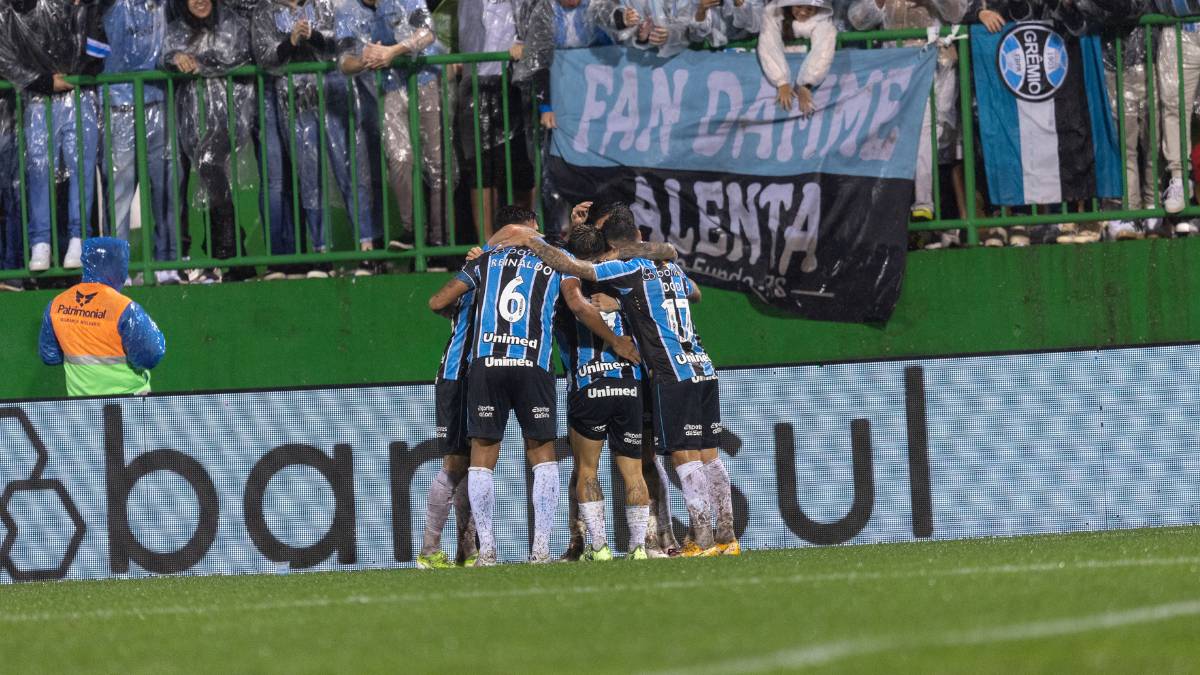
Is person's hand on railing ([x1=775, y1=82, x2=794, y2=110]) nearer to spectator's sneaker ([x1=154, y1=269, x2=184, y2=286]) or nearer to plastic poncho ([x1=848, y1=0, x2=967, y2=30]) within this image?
plastic poncho ([x1=848, y1=0, x2=967, y2=30])

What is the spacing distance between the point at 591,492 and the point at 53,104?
505 centimetres

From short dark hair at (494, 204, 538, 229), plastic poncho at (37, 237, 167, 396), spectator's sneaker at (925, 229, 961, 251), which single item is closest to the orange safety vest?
plastic poncho at (37, 237, 167, 396)

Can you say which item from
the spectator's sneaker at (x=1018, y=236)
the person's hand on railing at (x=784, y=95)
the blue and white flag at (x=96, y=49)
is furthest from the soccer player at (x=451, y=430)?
the spectator's sneaker at (x=1018, y=236)

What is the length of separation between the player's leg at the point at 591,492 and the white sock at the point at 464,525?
65 cm

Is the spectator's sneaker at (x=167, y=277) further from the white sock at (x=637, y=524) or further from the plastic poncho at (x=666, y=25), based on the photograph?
the white sock at (x=637, y=524)

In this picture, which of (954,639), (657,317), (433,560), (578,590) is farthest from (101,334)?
(954,639)

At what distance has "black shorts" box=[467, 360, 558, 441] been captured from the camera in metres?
9.05

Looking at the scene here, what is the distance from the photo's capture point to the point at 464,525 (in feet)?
31.8

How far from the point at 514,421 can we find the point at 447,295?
1.33 metres

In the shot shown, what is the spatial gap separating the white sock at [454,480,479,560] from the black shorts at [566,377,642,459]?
2.50ft

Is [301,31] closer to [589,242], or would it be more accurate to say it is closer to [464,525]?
[589,242]

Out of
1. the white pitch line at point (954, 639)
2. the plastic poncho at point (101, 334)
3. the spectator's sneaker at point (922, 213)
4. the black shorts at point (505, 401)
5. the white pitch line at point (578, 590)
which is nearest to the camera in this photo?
the white pitch line at point (954, 639)

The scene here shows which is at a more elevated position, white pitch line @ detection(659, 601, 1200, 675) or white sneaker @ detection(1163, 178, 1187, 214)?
white sneaker @ detection(1163, 178, 1187, 214)

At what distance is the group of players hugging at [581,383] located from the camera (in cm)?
912
